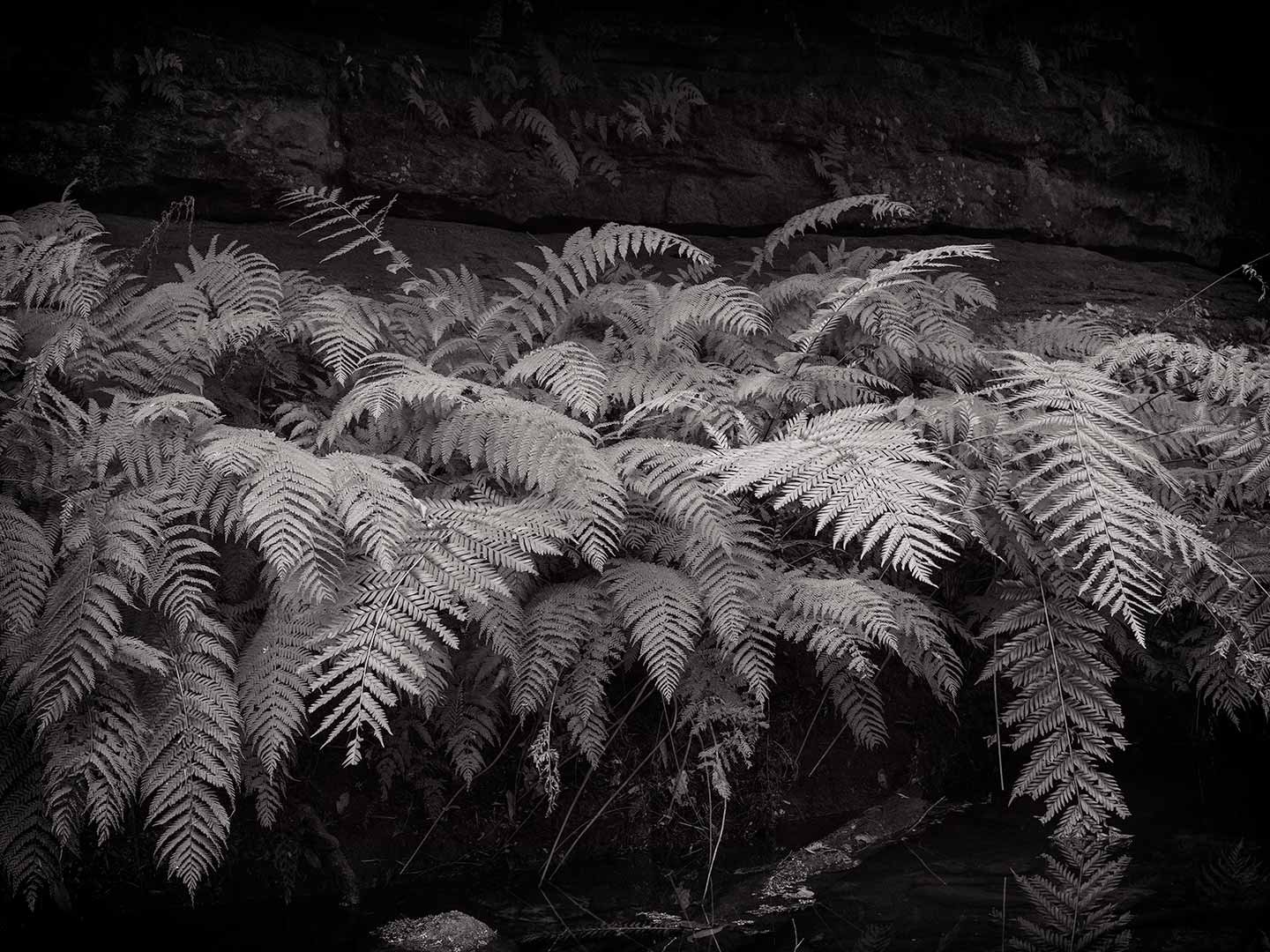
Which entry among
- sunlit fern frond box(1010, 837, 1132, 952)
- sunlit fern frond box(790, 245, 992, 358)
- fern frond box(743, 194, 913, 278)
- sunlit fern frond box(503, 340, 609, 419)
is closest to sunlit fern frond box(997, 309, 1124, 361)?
sunlit fern frond box(790, 245, 992, 358)

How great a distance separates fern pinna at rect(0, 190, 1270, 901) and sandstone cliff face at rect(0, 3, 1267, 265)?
1050mm

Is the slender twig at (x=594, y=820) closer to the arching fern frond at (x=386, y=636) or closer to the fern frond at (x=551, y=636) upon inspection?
the fern frond at (x=551, y=636)

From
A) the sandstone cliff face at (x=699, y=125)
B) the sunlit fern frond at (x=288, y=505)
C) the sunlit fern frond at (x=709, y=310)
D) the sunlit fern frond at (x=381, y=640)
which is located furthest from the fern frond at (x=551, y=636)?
the sandstone cliff face at (x=699, y=125)

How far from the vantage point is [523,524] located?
8.82 ft

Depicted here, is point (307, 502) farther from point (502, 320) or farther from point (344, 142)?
point (344, 142)

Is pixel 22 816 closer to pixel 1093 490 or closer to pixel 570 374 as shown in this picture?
pixel 570 374

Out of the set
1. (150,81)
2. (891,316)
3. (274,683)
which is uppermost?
(150,81)

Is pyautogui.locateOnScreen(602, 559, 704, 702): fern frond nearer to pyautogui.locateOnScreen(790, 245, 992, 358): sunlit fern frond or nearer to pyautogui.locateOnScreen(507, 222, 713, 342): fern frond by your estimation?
pyautogui.locateOnScreen(790, 245, 992, 358): sunlit fern frond

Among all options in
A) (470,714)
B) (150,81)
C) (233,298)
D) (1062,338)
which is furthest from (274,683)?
(1062,338)

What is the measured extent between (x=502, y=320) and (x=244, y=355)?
1.02 meters

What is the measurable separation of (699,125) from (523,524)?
12.0ft

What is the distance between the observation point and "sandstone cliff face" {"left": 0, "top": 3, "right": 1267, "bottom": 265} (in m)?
4.53

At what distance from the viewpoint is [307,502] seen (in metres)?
2.46

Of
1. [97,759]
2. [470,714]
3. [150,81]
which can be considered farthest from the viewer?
[150,81]
